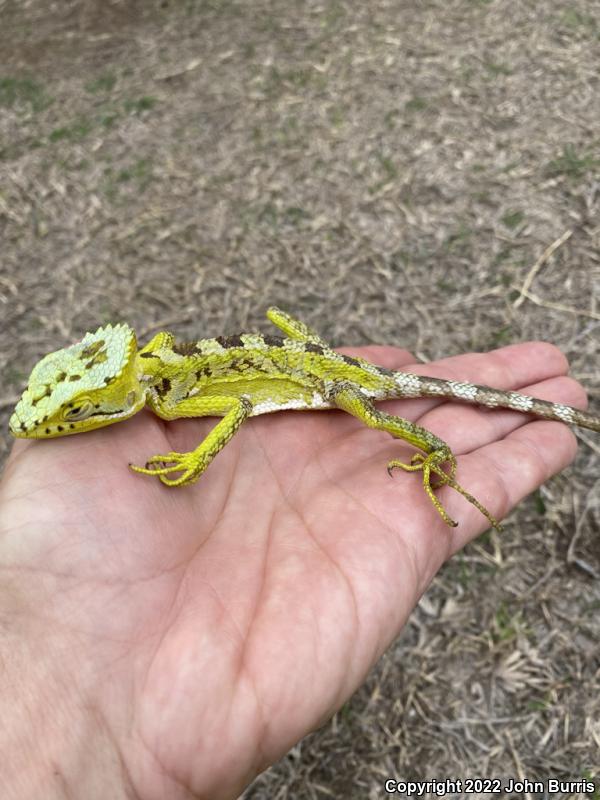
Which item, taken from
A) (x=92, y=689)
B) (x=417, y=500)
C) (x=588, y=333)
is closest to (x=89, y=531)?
(x=92, y=689)

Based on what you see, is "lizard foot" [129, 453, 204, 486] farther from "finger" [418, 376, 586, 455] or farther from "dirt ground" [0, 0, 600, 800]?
"dirt ground" [0, 0, 600, 800]

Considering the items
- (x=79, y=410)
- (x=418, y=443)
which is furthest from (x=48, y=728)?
(x=418, y=443)

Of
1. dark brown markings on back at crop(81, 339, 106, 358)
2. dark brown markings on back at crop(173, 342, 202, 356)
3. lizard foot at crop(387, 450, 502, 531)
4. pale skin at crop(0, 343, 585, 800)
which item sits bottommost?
lizard foot at crop(387, 450, 502, 531)

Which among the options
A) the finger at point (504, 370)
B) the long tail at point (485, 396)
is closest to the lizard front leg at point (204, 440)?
the long tail at point (485, 396)

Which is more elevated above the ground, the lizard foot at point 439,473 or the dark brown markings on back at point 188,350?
the dark brown markings on back at point 188,350

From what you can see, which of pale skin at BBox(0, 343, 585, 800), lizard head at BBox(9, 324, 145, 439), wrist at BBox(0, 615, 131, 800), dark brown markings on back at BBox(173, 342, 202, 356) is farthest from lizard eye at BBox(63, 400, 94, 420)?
wrist at BBox(0, 615, 131, 800)

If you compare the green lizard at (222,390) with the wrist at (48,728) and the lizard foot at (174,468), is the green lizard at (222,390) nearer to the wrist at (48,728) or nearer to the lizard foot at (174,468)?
the lizard foot at (174,468)
